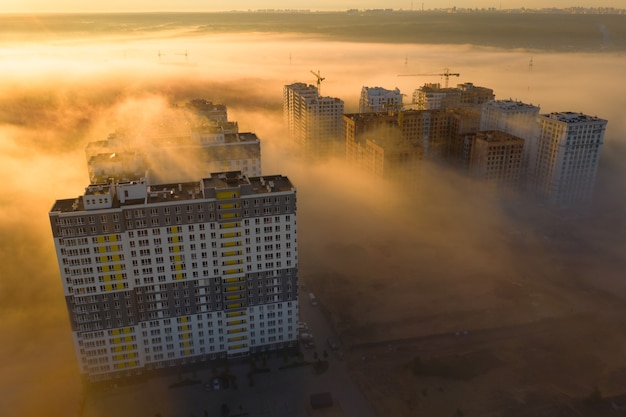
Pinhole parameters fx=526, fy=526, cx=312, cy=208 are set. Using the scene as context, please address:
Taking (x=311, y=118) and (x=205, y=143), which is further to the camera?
(x=311, y=118)

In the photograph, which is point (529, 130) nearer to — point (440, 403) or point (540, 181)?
point (540, 181)

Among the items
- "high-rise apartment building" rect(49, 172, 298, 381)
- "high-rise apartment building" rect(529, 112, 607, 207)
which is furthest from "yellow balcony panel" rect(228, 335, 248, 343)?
"high-rise apartment building" rect(529, 112, 607, 207)

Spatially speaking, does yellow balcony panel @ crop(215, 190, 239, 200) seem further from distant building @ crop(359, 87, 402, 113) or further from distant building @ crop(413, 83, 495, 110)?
distant building @ crop(413, 83, 495, 110)

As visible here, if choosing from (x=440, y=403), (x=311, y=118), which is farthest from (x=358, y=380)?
(x=311, y=118)

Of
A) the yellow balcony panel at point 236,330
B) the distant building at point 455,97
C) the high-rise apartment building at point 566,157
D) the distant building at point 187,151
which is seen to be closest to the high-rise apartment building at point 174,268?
the yellow balcony panel at point 236,330

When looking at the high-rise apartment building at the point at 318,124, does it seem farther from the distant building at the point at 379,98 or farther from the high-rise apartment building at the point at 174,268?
the high-rise apartment building at the point at 174,268

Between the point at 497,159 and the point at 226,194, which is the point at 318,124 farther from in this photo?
the point at 226,194
